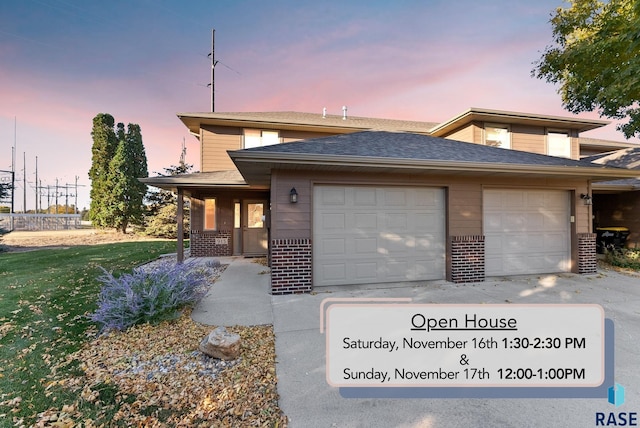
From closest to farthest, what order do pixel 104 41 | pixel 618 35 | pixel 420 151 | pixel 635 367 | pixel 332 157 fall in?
1. pixel 635 367
2. pixel 332 157
3. pixel 420 151
4. pixel 618 35
5. pixel 104 41

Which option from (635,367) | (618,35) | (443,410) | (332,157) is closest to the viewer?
(443,410)

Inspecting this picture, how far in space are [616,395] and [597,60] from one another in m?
12.0

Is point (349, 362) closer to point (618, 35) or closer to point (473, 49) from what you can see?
point (473, 49)

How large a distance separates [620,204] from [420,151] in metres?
10.4

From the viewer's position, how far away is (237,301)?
520 cm

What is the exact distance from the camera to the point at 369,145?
21.4ft

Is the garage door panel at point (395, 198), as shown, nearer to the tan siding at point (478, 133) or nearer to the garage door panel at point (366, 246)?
the garage door panel at point (366, 246)

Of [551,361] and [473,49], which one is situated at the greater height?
[473,49]

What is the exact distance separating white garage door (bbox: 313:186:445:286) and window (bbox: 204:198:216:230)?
20.3 ft

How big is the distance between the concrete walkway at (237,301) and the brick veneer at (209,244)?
301 cm

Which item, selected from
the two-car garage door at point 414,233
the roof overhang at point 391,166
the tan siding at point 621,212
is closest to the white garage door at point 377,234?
the two-car garage door at point 414,233

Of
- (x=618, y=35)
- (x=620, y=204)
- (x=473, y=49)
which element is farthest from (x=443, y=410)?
(x=620, y=204)

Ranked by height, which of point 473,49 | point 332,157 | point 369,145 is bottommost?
point 332,157

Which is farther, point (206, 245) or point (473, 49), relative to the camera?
point (206, 245)
